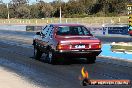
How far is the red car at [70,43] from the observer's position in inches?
642

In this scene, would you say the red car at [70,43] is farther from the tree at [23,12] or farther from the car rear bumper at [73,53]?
the tree at [23,12]

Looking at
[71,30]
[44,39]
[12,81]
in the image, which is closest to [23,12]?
[44,39]

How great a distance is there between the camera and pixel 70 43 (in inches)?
641

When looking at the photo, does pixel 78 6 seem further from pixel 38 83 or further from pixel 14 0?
pixel 38 83

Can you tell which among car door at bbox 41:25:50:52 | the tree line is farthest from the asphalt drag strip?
the tree line

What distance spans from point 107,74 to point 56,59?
151 inches

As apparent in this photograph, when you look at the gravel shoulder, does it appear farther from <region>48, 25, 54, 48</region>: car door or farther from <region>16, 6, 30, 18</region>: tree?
<region>16, 6, 30, 18</region>: tree

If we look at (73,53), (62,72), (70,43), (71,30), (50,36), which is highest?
(71,30)

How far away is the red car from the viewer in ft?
A: 53.5

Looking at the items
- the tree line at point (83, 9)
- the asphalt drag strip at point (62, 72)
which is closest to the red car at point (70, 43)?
the asphalt drag strip at point (62, 72)

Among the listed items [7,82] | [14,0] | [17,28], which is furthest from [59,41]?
[14,0]

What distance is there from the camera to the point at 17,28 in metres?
68.4

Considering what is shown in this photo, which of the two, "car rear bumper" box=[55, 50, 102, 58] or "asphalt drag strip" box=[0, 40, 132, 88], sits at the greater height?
"car rear bumper" box=[55, 50, 102, 58]

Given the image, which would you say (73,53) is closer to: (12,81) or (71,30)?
(71,30)
